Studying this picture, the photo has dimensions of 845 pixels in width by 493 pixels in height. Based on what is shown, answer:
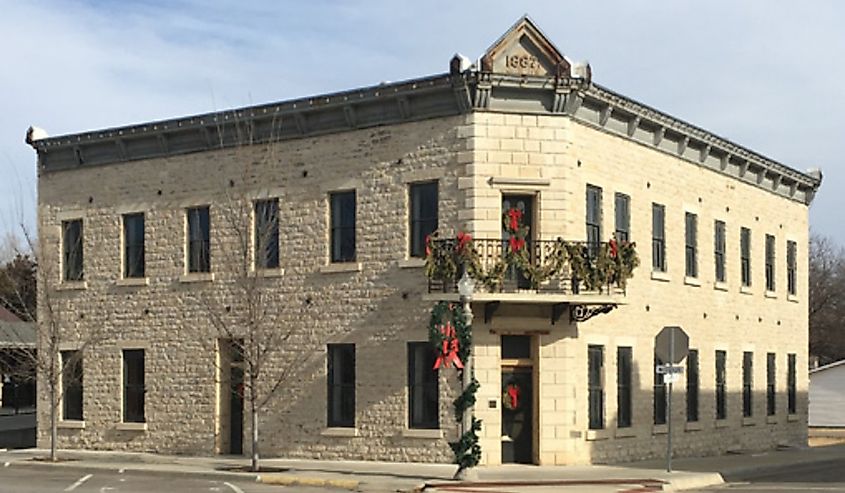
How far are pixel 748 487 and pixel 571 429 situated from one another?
3966 mm

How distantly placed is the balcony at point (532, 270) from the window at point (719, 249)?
26.4 ft

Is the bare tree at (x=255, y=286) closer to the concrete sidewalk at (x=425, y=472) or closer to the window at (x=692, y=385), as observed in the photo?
the concrete sidewalk at (x=425, y=472)

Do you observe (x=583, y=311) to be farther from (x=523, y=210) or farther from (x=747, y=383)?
(x=747, y=383)

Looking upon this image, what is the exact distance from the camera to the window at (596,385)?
89.5 feet

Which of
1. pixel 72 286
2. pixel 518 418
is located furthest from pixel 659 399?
pixel 72 286

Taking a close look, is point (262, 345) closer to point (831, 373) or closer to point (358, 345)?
point (358, 345)

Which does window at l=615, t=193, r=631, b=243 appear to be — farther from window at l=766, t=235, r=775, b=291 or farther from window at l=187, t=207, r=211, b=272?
window at l=187, t=207, r=211, b=272

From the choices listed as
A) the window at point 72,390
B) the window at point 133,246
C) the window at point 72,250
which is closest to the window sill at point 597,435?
the window at point 133,246

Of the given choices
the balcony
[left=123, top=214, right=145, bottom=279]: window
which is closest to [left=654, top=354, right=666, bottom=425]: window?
the balcony

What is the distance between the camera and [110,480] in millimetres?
24719

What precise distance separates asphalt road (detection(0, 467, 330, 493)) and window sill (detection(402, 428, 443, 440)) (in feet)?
12.1

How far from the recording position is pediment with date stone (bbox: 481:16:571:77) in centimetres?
2566

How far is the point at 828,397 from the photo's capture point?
182ft

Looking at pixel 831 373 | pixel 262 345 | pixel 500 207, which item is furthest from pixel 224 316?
pixel 831 373
